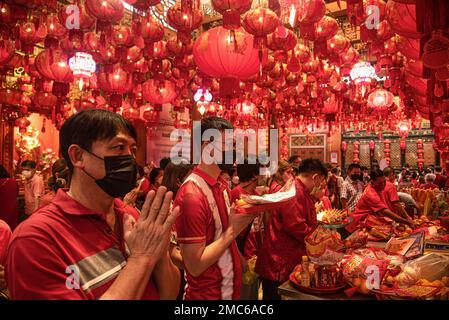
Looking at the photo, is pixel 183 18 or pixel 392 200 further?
pixel 392 200

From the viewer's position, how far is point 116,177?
1.39 metres

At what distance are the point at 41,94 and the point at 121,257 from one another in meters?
6.64

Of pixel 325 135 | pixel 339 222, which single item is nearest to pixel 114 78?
pixel 339 222

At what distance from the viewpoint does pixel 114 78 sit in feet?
18.4

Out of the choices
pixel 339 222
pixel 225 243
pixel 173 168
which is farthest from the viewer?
pixel 339 222

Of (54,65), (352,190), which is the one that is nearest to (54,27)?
(54,65)

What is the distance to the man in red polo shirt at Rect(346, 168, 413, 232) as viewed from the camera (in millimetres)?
4582

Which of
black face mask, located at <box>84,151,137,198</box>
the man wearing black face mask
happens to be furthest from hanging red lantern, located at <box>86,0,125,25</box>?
the man wearing black face mask

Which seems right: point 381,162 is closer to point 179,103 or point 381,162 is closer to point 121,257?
point 179,103

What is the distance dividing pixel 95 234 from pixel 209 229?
889 millimetres

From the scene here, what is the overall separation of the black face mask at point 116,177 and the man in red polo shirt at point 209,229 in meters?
0.65

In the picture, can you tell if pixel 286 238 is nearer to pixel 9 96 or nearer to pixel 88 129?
pixel 88 129

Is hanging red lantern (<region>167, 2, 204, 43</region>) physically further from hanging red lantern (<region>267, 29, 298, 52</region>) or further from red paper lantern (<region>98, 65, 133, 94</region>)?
red paper lantern (<region>98, 65, 133, 94</region>)

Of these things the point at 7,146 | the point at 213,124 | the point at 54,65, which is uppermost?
the point at 54,65
